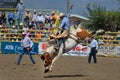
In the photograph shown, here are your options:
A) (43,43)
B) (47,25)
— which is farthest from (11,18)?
(43,43)

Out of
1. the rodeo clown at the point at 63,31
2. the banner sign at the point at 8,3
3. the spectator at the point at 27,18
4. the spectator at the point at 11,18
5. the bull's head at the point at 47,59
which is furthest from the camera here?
the banner sign at the point at 8,3

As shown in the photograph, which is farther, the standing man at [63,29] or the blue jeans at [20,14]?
the blue jeans at [20,14]

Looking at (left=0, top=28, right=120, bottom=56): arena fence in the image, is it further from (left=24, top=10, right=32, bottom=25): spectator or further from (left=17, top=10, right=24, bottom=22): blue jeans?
(left=17, top=10, right=24, bottom=22): blue jeans

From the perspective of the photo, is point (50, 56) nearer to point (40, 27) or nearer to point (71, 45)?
point (71, 45)

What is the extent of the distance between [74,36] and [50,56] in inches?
53.2

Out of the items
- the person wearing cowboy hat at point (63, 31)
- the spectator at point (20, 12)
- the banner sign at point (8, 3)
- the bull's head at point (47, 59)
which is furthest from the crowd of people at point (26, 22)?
the bull's head at point (47, 59)

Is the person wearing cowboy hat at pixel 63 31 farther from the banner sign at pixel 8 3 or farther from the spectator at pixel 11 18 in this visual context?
the banner sign at pixel 8 3

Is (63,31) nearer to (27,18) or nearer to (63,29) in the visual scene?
(63,29)

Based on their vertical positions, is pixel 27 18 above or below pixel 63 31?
below

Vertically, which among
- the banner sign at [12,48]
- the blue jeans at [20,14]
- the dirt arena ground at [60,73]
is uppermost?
the blue jeans at [20,14]

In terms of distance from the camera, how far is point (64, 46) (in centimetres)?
1541

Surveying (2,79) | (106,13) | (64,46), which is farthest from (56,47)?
(106,13)

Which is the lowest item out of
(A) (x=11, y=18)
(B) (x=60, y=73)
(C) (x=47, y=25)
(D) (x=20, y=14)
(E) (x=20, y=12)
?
(B) (x=60, y=73)

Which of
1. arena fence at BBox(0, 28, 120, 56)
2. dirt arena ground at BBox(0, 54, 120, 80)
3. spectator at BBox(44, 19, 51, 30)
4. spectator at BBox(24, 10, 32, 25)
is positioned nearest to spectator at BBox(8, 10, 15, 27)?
arena fence at BBox(0, 28, 120, 56)
